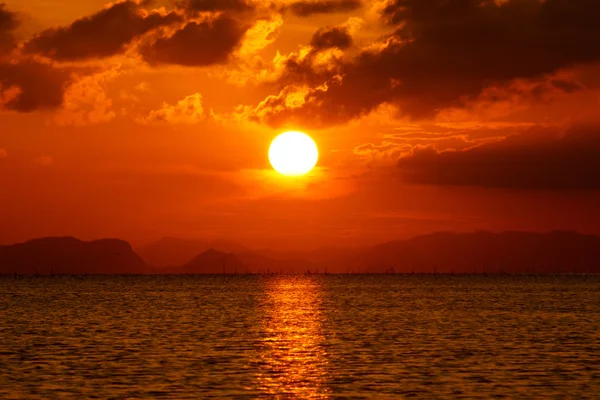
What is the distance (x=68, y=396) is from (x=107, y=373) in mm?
11956

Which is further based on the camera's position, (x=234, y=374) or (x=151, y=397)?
(x=234, y=374)

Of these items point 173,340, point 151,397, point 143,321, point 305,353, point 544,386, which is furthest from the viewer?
point 143,321

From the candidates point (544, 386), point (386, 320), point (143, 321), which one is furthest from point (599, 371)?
point (143, 321)

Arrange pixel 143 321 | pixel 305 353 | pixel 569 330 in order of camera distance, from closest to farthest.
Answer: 1. pixel 305 353
2. pixel 569 330
3. pixel 143 321

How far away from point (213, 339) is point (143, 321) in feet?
129

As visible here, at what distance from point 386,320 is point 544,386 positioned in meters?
79.2

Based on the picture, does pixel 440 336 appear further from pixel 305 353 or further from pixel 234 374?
pixel 234 374

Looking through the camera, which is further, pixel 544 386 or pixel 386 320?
pixel 386 320

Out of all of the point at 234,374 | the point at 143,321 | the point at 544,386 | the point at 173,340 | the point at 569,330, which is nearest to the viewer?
the point at 544,386

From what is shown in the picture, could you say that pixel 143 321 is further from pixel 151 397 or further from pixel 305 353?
pixel 151 397

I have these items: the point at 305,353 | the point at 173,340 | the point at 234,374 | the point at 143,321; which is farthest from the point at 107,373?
the point at 143,321

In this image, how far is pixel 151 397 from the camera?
63.9 metres

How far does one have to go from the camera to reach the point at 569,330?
417ft

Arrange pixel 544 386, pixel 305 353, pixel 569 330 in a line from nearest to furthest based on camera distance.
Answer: pixel 544 386 → pixel 305 353 → pixel 569 330
